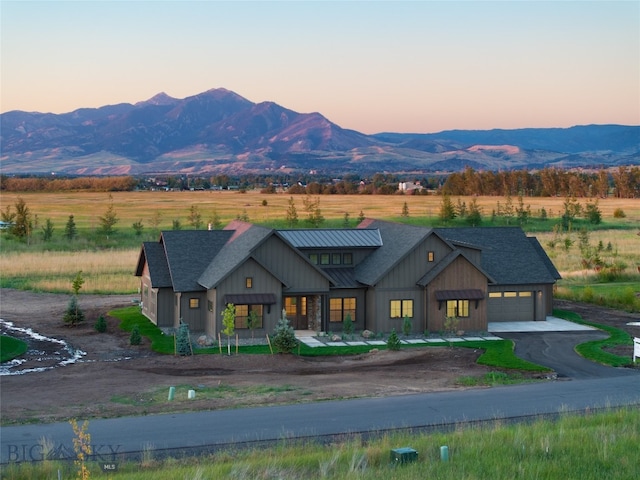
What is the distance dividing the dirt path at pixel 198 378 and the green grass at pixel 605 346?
4545mm

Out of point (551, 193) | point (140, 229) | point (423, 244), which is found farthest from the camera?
point (551, 193)

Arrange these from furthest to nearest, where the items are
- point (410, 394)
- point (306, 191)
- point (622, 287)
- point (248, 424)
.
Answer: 1. point (306, 191)
2. point (622, 287)
3. point (410, 394)
4. point (248, 424)

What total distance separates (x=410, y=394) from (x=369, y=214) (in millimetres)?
85386

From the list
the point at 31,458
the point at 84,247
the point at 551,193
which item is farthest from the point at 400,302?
the point at 551,193

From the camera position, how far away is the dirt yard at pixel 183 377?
2448cm

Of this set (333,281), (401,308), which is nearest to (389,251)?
(401,308)

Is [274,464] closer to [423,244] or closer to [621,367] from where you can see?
[621,367]

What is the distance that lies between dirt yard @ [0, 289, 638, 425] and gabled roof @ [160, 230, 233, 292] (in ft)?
12.3

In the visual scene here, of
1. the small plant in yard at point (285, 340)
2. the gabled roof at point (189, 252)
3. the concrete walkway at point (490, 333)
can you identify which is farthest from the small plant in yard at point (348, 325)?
the gabled roof at point (189, 252)

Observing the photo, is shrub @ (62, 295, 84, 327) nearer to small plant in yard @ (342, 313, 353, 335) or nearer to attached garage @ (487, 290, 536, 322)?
small plant in yard @ (342, 313, 353, 335)

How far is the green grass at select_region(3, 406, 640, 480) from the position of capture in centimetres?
1564

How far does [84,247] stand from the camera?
7869cm

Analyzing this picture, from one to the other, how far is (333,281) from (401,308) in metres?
3.52

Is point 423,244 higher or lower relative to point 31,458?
higher
